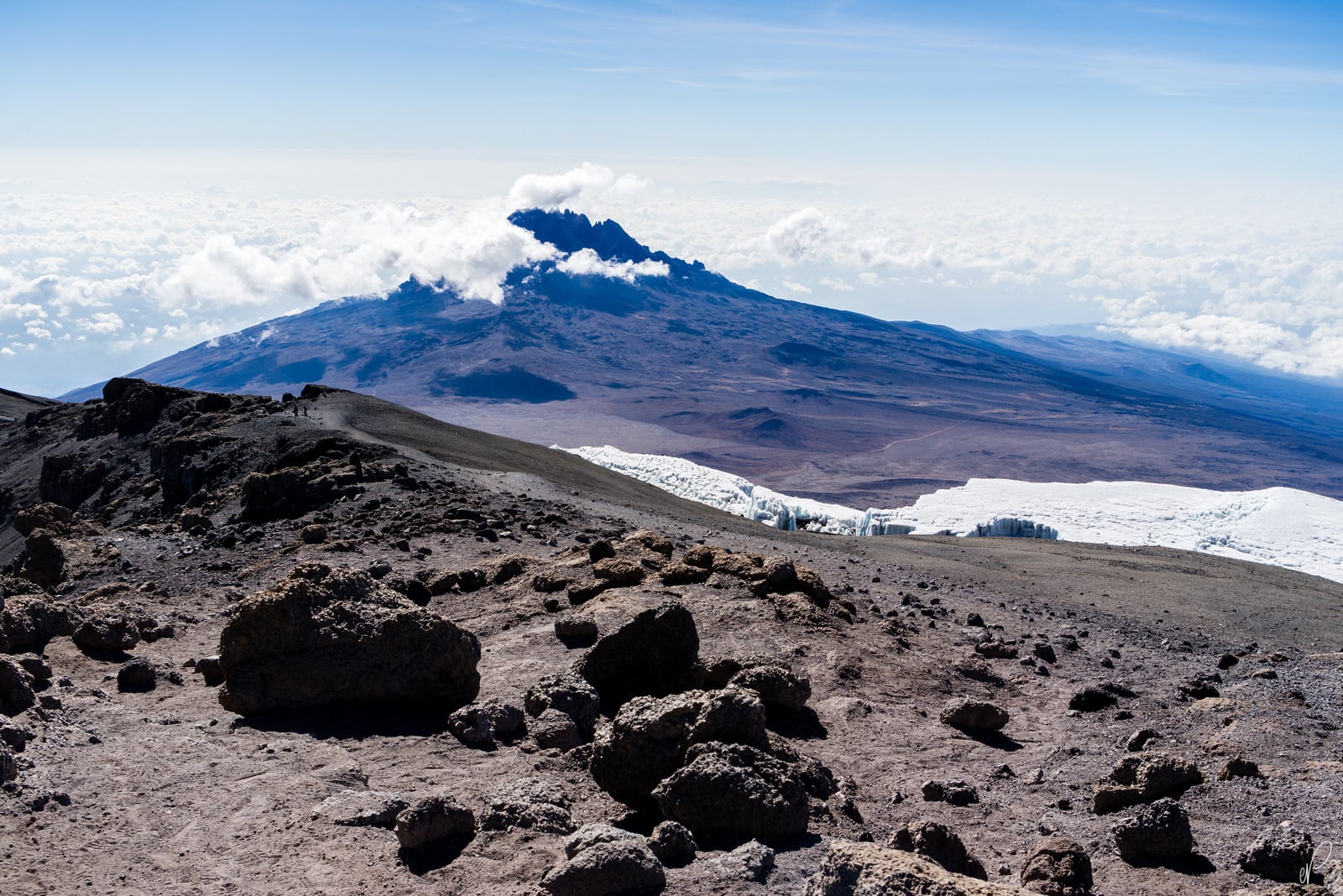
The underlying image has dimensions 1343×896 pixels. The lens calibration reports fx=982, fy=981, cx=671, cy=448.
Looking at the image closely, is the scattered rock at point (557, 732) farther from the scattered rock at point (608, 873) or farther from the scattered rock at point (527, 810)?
the scattered rock at point (608, 873)

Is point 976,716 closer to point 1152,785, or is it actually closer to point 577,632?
point 1152,785

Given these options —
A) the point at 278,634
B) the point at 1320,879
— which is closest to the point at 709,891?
the point at 1320,879

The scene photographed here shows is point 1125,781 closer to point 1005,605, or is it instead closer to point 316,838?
point 316,838

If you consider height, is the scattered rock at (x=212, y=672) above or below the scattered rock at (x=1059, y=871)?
below

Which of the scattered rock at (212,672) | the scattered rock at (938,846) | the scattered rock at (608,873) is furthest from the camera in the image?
the scattered rock at (212,672)

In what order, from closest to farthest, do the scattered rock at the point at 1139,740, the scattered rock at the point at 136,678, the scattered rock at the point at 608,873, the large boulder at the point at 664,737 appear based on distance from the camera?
the scattered rock at the point at 608,873 → the large boulder at the point at 664,737 → the scattered rock at the point at 1139,740 → the scattered rock at the point at 136,678

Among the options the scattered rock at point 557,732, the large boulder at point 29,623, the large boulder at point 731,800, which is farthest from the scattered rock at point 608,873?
the large boulder at point 29,623
